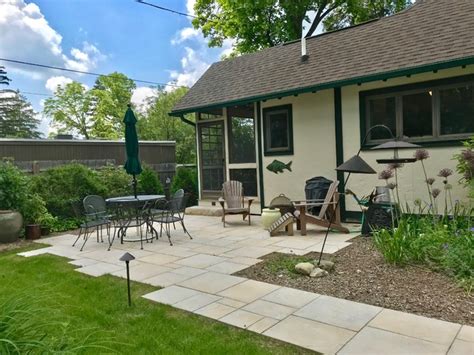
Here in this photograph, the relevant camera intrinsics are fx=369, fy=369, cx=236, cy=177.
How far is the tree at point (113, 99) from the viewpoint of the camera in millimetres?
31453

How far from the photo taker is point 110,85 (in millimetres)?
32656

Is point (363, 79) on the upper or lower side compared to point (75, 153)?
upper

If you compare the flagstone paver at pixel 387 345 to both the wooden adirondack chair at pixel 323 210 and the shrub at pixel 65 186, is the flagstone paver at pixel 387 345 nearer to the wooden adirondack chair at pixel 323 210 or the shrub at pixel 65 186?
the wooden adirondack chair at pixel 323 210

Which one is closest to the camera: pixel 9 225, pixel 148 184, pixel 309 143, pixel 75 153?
pixel 9 225

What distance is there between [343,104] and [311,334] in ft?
17.4

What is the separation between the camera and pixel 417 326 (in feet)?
9.19

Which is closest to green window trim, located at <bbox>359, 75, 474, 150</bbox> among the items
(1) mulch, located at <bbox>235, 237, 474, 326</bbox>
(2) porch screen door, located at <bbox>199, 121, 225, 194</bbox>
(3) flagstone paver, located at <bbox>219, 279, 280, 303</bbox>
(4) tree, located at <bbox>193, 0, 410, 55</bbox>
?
(1) mulch, located at <bbox>235, 237, 474, 326</bbox>

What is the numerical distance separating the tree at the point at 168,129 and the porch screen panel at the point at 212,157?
35.8 feet

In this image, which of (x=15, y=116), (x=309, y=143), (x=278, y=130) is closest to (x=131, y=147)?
(x=278, y=130)

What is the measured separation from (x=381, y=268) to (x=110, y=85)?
3258 centimetres

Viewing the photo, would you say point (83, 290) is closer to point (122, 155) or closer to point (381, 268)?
point (381, 268)

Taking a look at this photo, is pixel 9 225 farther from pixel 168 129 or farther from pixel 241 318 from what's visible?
pixel 168 129

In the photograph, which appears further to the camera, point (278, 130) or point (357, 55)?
point (278, 130)

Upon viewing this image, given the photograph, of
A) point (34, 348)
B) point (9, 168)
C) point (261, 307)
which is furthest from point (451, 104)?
point (9, 168)
